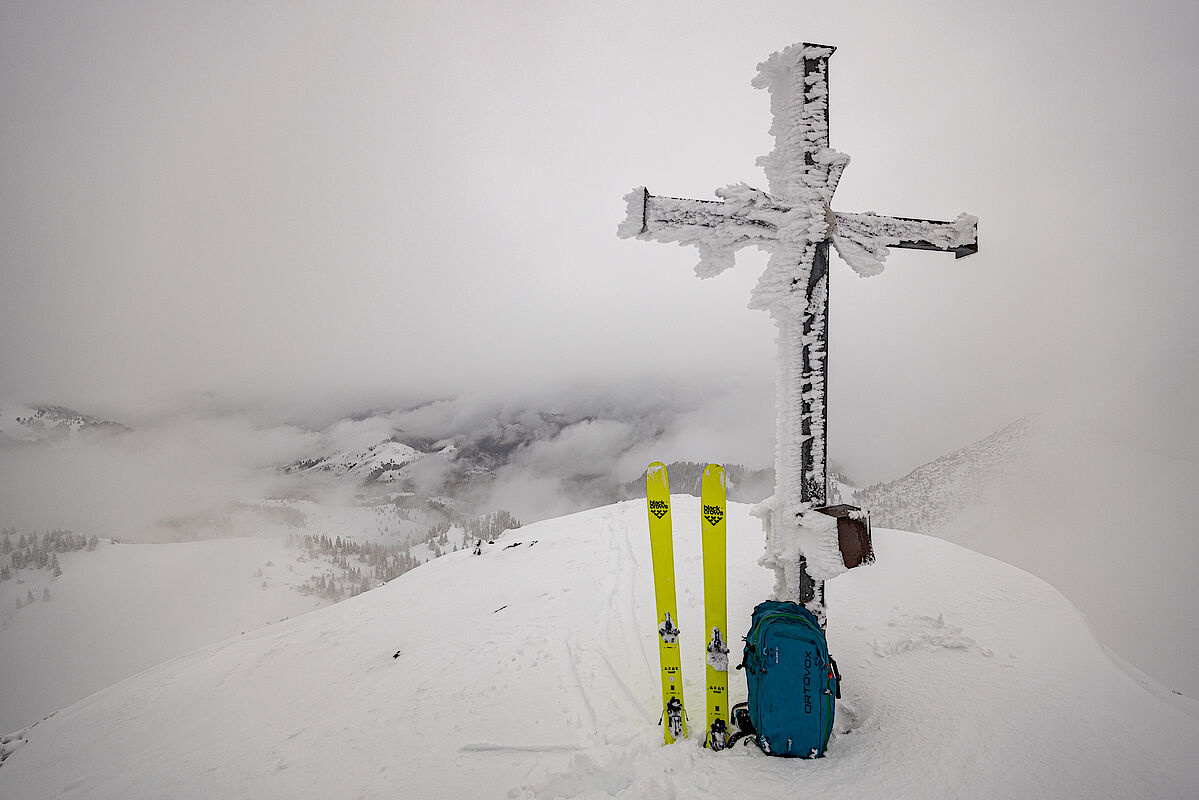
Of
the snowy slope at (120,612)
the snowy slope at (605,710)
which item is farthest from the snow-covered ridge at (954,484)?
the snowy slope at (120,612)

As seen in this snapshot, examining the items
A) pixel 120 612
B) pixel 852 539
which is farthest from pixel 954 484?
pixel 120 612

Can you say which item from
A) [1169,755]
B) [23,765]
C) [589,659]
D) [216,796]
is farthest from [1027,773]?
[23,765]

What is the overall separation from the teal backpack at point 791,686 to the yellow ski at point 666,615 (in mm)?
774

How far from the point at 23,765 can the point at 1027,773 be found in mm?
12578

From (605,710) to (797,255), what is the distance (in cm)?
556

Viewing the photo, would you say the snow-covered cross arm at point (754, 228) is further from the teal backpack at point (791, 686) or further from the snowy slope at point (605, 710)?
the snowy slope at point (605, 710)

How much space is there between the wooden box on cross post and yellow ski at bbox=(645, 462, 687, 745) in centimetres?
157

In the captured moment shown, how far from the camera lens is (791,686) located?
363 cm

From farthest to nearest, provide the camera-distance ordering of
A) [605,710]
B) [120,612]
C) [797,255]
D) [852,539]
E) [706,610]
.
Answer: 1. [120,612]
2. [605,710]
3. [797,255]
4. [706,610]
5. [852,539]

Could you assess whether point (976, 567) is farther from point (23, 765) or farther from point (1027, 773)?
point (23, 765)

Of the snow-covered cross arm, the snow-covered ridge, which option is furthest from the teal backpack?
the snow-covered ridge

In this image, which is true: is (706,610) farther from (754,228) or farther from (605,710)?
(754,228)

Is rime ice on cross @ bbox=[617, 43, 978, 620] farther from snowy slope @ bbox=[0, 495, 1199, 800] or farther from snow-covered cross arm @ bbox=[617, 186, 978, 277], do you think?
snowy slope @ bbox=[0, 495, 1199, 800]

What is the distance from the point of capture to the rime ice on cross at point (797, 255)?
165 inches
